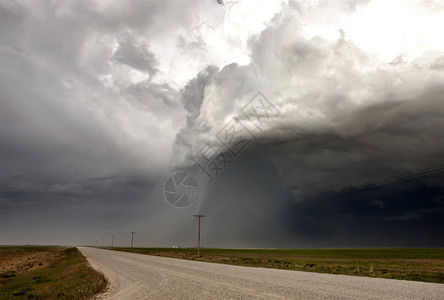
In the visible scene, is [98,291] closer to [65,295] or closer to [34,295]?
[65,295]

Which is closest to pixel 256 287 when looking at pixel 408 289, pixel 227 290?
pixel 227 290

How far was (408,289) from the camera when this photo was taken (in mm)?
15602

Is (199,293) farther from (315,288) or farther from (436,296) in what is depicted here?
(436,296)

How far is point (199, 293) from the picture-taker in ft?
50.6

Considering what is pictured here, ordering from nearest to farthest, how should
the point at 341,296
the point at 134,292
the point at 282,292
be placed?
the point at 341,296, the point at 282,292, the point at 134,292

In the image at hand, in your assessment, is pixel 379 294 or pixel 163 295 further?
pixel 163 295

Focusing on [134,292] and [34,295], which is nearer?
[134,292]

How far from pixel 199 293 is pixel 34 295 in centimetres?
1096

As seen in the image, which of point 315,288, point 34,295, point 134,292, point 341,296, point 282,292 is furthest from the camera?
point 34,295

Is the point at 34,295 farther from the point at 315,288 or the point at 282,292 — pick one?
the point at 315,288

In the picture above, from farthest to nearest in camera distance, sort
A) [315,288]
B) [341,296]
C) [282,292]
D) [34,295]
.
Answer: [34,295] → [315,288] → [282,292] → [341,296]

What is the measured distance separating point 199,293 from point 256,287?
10.4 feet

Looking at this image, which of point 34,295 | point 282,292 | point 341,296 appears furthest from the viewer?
point 34,295

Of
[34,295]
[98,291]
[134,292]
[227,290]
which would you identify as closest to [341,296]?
[227,290]
